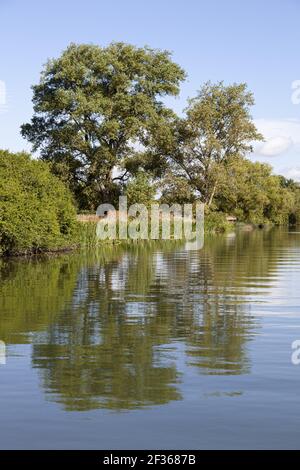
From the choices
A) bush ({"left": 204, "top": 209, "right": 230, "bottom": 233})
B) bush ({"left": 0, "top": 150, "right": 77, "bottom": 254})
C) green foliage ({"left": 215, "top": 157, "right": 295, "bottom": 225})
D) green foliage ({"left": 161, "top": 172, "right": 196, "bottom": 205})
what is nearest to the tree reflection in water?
bush ({"left": 0, "top": 150, "right": 77, "bottom": 254})

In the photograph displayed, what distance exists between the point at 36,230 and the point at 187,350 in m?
23.8

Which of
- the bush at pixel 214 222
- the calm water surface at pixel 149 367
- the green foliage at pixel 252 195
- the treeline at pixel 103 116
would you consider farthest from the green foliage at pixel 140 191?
the calm water surface at pixel 149 367

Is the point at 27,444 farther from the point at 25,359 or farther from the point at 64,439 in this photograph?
the point at 25,359

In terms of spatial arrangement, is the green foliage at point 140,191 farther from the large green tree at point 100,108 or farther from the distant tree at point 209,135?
the distant tree at point 209,135

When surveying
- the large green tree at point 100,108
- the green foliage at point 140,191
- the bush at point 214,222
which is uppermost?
the large green tree at point 100,108

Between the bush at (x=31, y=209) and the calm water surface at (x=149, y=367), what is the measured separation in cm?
1283

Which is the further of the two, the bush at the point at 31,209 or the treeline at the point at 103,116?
the treeline at the point at 103,116

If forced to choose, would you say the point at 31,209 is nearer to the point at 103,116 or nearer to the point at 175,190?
the point at 103,116

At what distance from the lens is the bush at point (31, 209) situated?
32031mm

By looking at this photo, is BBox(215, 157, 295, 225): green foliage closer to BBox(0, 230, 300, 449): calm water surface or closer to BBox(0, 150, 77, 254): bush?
BBox(0, 150, 77, 254): bush

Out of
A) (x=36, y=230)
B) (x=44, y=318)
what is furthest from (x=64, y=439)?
(x=36, y=230)

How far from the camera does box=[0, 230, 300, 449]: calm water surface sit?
22.7 ft

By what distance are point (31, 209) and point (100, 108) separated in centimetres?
2234

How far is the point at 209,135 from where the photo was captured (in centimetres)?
7106
